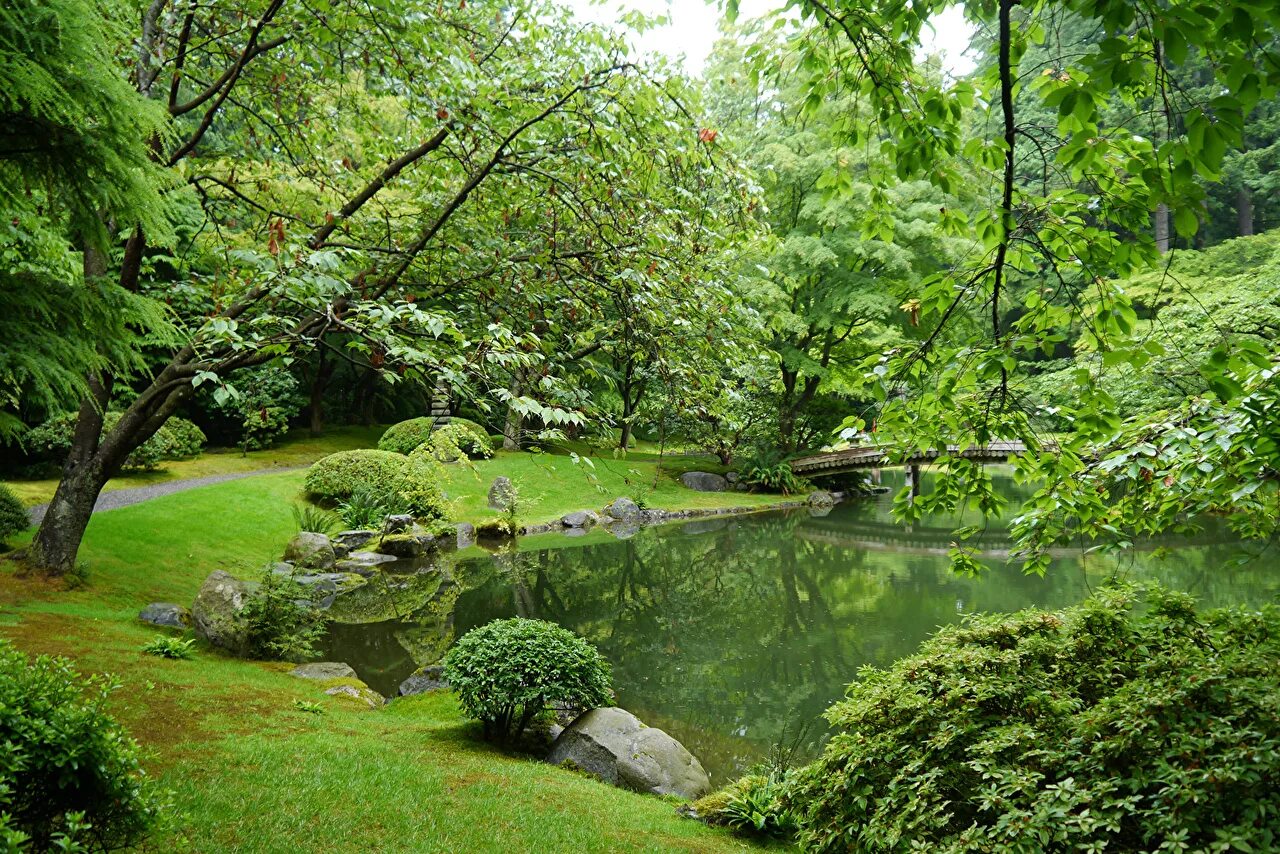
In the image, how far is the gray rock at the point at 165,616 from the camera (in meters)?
8.07

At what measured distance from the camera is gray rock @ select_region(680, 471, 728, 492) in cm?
2497

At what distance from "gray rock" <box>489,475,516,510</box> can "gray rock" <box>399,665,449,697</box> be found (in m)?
10.8

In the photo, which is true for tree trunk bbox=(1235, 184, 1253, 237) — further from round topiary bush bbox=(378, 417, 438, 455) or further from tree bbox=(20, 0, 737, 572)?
tree bbox=(20, 0, 737, 572)

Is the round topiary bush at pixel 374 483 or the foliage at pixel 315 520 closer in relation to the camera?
the foliage at pixel 315 520

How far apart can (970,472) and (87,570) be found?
10.2m

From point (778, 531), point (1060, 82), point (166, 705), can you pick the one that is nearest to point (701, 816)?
point (166, 705)

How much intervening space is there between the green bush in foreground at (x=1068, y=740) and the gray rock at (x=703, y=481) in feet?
68.7

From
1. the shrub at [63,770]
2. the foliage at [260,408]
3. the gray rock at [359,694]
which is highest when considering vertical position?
Result: the foliage at [260,408]

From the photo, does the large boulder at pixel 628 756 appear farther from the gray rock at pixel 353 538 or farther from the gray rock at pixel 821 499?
the gray rock at pixel 821 499

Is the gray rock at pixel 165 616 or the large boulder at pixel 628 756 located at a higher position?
the gray rock at pixel 165 616

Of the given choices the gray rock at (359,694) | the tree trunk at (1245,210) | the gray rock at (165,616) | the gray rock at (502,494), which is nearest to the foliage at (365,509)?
the gray rock at (502,494)

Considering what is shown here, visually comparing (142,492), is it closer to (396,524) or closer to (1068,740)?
(396,524)

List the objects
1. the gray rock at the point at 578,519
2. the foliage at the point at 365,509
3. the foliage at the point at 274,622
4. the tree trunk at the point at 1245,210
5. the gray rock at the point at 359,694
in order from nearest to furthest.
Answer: the gray rock at the point at 359,694, the foliage at the point at 274,622, the foliage at the point at 365,509, the gray rock at the point at 578,519, the tree trunk at the point at 1245,210

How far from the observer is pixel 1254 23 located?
188 centimetres
